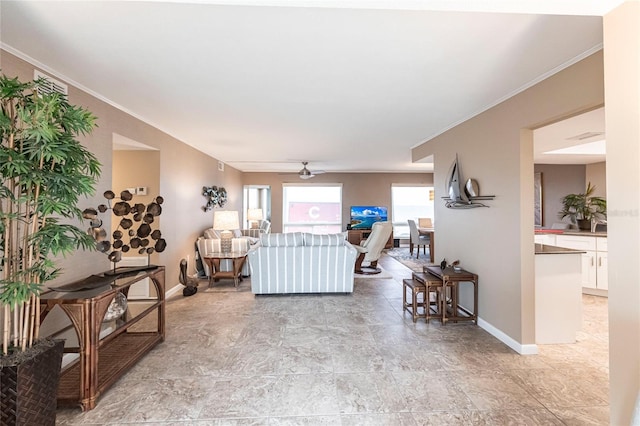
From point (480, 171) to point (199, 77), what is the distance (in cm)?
301

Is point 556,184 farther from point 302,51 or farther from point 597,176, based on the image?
point 302,51

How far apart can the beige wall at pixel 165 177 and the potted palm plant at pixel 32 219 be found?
37.1 inches

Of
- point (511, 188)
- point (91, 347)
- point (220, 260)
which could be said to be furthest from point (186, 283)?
point (511, 188)

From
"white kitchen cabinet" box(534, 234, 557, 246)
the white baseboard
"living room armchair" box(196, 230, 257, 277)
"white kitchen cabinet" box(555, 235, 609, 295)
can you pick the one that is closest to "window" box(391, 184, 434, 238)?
"white kitchen cabinet" box(534, 234, 557, 246)

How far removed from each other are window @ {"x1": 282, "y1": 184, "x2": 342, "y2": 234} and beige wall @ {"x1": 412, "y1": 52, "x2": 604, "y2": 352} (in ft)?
18.7

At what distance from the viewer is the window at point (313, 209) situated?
886cm

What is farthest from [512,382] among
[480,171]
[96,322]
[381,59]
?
[96,322]

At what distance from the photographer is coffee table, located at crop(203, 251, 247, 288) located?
4656mm

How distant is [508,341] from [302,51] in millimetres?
3178

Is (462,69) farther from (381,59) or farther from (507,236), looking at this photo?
(507,236)

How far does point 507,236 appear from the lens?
2.68 metres

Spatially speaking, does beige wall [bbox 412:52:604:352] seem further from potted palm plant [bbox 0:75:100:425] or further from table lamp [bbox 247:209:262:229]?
table lamp [bbox 247:209:262:229]

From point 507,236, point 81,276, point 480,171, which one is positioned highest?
point 480,171

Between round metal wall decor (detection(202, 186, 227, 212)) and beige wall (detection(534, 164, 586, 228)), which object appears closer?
round metal wall decor (detection(202, 186, 227, 212))
